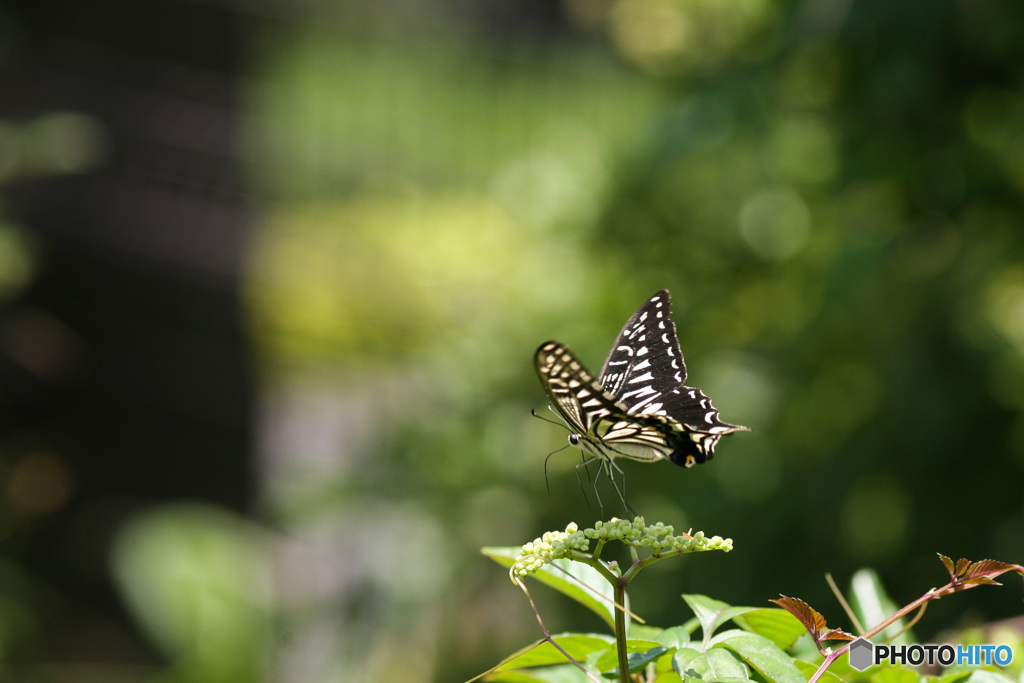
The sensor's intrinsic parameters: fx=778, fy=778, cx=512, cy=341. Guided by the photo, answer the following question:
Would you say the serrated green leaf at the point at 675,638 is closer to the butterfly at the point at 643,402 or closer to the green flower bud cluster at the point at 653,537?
the green flower bud cluster at the point at 653,537

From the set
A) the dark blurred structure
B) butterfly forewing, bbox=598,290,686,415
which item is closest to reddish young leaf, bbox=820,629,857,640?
butterfly forewing, bbox=598,290,686,415

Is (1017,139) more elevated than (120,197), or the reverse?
(120,197)

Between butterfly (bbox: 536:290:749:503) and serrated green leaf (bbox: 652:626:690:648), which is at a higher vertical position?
butterfly (bbox: 536:290:749:503)

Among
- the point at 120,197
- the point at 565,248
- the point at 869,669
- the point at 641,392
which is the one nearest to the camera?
the point at 869,669

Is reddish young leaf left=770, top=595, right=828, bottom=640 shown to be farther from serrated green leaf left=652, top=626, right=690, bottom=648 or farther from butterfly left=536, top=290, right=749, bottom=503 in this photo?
butterfly left=536, top=290, right=749, bottom=503

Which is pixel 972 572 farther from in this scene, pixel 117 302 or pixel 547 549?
pixel 117 302

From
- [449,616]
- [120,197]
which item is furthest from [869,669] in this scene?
[120,197]

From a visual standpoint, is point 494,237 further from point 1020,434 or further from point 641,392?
point 641,392

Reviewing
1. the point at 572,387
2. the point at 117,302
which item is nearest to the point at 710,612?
the point at 572,387
